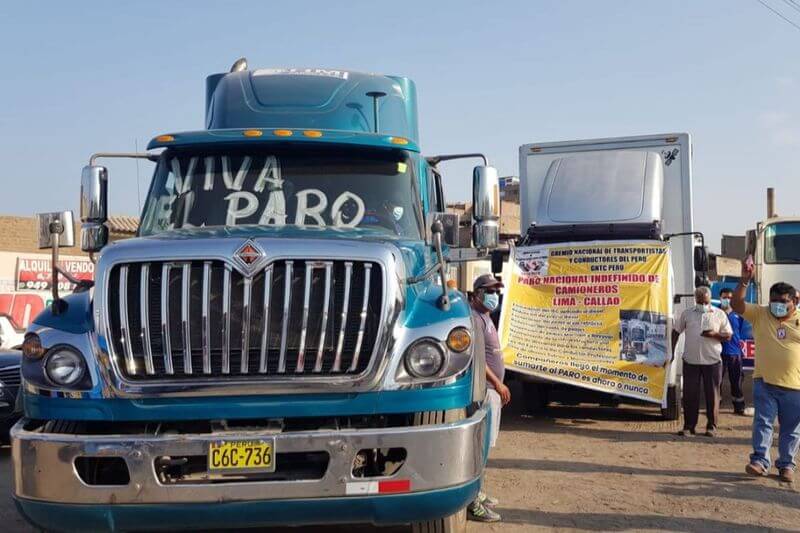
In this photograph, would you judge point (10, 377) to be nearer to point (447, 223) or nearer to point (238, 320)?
point (447, 223)

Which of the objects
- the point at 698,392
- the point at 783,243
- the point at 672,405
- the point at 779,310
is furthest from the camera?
the point at 783,243

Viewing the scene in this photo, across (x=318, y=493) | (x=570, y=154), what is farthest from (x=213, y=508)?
(x=570, y=154)

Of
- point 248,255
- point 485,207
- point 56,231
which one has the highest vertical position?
point 485,207

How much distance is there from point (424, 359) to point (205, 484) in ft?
4.08

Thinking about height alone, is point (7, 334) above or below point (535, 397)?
above

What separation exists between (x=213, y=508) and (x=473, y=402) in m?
1.46

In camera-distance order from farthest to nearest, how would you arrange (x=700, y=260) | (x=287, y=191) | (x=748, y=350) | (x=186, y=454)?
(x=748, y=350) < (x=700, y=260) < (x=287, y=191) < (x=186, y=454)

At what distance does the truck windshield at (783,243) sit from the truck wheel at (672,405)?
21.9ft

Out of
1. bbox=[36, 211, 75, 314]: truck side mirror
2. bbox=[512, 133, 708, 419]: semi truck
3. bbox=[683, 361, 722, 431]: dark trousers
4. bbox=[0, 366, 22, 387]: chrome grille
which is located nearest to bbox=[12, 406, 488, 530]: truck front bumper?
bbox=[36, 211, 75, 314]: truck side mirror

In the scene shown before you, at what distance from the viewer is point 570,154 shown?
1211cm

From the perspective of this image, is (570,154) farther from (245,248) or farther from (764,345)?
(245,248)

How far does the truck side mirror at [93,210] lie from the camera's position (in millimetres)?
6074

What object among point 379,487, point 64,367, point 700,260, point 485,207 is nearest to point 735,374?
point 700,260

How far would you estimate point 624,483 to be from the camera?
7477 millimetres
